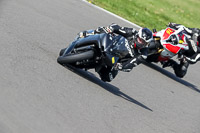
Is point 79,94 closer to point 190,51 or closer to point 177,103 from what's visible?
point 177,103

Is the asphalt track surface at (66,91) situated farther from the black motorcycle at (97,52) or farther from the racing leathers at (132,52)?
the racing leathers at (132,52)

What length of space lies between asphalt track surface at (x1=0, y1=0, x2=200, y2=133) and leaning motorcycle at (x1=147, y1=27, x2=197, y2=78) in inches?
16.8

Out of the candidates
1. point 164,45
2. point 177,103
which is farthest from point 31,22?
point 177,103

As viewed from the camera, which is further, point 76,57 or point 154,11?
point 154,11

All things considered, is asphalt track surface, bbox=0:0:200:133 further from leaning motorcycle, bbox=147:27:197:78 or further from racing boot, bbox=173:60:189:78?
leaning motorcycle, bbox=147:27:197:78

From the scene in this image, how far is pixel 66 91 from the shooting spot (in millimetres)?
6637

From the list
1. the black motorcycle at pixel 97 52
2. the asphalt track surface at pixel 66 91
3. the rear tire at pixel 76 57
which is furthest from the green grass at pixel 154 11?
the rear tire at pixel 76 57

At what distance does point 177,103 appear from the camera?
29.9 feet

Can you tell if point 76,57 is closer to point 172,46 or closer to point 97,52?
point 97,52

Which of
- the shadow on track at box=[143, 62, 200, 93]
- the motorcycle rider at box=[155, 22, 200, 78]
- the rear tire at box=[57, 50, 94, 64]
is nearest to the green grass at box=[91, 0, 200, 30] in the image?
the shadow on track at box=[143, 62, 200, 93]

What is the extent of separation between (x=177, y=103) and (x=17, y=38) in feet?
12.0

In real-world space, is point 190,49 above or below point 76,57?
below

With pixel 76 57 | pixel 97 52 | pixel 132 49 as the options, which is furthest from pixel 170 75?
pixel 76 57

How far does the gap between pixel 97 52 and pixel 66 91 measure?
3.85 ft
